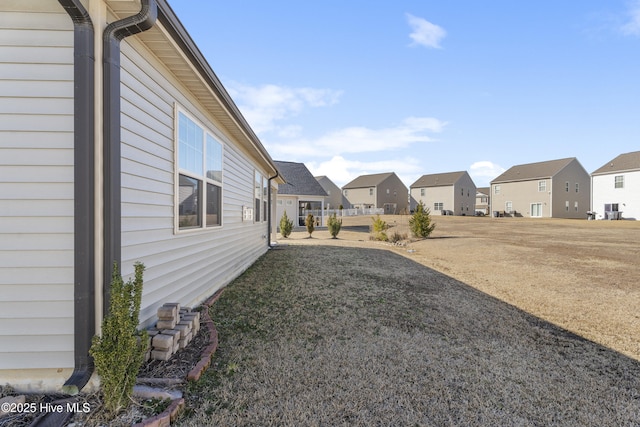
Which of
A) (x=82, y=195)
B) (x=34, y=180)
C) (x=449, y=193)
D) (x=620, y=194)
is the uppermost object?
Result: (x=449, y=193)

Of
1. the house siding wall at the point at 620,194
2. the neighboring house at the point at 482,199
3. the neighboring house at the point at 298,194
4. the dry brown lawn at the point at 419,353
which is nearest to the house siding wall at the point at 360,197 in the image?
the neighboring house at the point at 298,194

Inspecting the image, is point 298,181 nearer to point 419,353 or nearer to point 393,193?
point 419,353

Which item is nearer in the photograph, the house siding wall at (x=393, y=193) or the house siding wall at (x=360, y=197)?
the house siding wall at (x=393, y=193)

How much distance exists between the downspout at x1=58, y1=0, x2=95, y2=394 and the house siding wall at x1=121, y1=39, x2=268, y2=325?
0.36 m

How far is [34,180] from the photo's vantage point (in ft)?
7.07

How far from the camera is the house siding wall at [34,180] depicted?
2150mm

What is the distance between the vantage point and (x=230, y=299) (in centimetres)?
472

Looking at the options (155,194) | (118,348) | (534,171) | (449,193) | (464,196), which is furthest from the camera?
(464,196)

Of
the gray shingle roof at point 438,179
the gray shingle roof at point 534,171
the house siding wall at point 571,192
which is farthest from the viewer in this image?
the gray shingle roof at point 438,179

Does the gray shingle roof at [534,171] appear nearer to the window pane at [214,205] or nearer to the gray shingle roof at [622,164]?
the gray shingle roof at [622,164]

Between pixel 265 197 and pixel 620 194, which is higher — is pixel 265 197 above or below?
below

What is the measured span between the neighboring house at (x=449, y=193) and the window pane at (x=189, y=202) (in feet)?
127

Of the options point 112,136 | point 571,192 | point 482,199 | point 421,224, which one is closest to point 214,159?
point 112,136

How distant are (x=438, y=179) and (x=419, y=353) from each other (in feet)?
141
